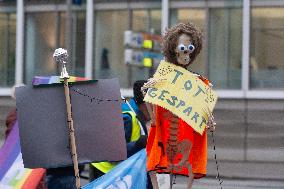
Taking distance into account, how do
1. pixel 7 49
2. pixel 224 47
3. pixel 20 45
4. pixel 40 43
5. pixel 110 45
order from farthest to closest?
pixel 7 49 → pixel 20 45 → pixel 40 43 → pixel 110 45 → pixel 224 47

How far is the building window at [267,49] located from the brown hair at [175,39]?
55.6 ft

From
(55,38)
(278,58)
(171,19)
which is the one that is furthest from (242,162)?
(55,38)

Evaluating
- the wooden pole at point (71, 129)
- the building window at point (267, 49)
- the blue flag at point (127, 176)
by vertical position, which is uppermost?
the building window at point (267, 49)

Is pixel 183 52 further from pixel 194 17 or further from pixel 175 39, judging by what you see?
pixel 194 17

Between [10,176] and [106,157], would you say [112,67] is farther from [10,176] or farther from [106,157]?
[106,157]

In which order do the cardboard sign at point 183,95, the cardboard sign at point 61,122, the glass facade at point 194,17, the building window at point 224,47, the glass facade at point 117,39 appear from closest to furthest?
1. the cardboard sign at point 183,95
2. the cardboard sign at point 61,122
3. the glass facade at point 194,17
4. the building window at point 224,47
5. the glass facade at point 117,39

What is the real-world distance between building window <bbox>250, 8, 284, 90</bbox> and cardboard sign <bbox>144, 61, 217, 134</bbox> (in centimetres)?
1711

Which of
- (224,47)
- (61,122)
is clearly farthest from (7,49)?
(61,122)

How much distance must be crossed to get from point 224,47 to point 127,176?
16.7 meters

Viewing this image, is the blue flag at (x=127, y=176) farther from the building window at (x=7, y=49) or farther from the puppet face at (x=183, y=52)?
the building window at (x=7, y=49)

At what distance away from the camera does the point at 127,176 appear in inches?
210

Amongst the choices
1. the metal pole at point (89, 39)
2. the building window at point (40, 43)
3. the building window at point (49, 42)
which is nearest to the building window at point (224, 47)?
the metal pole at point (89, 39)

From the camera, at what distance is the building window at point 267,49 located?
70.1 feet

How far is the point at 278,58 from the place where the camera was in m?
21.4
